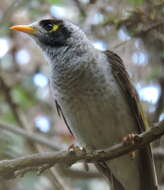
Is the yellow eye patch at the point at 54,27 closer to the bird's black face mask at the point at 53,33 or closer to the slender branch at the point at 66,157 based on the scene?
the bird's black face mask at the point at 53,33

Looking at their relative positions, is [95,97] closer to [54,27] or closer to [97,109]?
[97,109]

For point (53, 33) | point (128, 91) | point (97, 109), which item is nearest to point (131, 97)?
point (128, 91)

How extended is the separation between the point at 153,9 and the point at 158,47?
0.91 metres

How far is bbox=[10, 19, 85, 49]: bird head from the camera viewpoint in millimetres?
4691

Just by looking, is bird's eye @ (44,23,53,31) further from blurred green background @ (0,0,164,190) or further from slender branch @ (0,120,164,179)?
slender branch @ (0,120,164,179)

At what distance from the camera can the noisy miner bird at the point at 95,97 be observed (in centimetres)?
414

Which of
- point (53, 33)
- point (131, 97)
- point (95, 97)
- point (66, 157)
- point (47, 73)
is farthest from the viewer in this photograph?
point (47, 73)

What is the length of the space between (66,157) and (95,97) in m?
0.85

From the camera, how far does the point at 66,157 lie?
341 centimetres

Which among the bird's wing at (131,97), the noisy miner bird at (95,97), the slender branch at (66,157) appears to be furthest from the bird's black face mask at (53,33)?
the slender branch at (66,157)

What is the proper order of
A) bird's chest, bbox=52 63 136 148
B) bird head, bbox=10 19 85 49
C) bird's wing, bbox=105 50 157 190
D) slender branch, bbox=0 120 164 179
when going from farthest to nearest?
bird head, bbox=10 19 85 49 < bird's wing, bbox=105 50 157 190 < bird's chest, bbox=52 63 136 148 < slender branch, bbox=0 120 164 179

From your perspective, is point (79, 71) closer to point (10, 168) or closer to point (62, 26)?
point (62, 26)

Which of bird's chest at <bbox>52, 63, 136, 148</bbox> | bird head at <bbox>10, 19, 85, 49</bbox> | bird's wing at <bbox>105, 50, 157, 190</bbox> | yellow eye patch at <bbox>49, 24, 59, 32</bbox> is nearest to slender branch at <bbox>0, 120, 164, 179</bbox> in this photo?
bird's chest at <bbox>52, 63, 136, 148</bbox>

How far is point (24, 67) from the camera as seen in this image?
7.32 meters
